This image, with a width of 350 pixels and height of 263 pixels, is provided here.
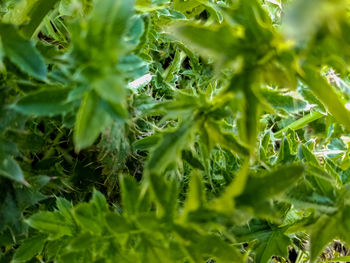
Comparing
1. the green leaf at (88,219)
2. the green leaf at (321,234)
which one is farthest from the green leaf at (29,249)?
the green leaf at (321,234)

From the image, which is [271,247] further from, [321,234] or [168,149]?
[168,149]

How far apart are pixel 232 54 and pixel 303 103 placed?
0.71 feet

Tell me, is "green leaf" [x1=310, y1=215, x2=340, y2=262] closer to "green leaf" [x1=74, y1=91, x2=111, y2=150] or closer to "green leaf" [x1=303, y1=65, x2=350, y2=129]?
"green leaf" [x1=303, y1=65, x2=350, y2=129]

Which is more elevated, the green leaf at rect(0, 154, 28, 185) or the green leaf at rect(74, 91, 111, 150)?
the green leaf at rect(74, 91, 111, 150)

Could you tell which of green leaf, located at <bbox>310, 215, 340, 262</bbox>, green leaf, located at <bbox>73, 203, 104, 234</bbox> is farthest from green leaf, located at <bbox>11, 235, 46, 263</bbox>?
green leaf, located at <bbox>310, 215, 340, 262</bbox>

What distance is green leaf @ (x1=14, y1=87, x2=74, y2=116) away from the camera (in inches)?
18.7

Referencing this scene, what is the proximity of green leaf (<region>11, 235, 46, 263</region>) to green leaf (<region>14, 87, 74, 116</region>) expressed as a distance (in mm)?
201

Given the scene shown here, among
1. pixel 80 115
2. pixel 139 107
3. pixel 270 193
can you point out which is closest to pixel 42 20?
pixel 139 107

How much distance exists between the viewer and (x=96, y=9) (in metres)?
0.44

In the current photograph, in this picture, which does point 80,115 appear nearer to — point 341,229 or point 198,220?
point 198,220

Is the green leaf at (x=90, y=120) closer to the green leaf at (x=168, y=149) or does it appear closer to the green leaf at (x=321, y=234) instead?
the green leaf at (x=168, y=149)

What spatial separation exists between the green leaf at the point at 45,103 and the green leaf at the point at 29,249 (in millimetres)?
201

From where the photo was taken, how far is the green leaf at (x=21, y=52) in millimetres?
484

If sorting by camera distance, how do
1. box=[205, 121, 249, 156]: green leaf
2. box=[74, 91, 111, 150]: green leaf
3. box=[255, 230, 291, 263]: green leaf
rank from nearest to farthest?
1. box=[74, 91, 111, 150]: green leaf
2. box=[205, 121, 249, 156]: green leaf
3. box=[255, 230, 291, 263]: green leaf
